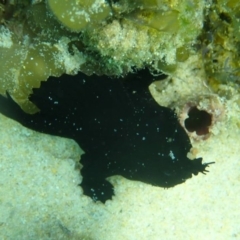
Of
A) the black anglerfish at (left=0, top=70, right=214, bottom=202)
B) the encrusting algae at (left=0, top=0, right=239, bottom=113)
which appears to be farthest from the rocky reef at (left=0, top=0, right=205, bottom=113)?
the black anglerfish at (left=0, top=70, right=214, bottom=202)

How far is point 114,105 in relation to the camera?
13.8ft

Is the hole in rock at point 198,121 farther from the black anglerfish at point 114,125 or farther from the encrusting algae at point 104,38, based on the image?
the encrusting algae at point 104,38

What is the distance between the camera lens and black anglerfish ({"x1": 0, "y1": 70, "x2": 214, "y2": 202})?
4.16m

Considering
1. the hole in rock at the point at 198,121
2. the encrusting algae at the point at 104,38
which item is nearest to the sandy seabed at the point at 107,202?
the hole in rock at the point at 198,121

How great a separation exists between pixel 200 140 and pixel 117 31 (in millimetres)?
1926

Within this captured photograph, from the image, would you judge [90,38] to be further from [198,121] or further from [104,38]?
[198,121]

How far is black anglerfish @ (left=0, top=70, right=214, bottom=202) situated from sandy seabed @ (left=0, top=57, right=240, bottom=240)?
24 centimetres

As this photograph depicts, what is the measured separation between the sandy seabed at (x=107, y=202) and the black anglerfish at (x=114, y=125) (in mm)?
242

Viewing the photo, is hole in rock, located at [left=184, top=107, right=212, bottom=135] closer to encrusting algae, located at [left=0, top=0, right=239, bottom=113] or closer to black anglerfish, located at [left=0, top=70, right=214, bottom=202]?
black anglerfish, located at [left=0, top=70, right=214, bottom=202]

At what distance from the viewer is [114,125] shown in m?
4.32

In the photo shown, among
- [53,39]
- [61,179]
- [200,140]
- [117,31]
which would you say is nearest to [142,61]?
[117,31]

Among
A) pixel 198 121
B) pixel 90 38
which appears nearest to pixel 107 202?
pixel 198 121

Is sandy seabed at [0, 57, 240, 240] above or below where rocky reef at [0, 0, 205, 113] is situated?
below

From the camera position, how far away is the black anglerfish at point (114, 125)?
4.16 metres
